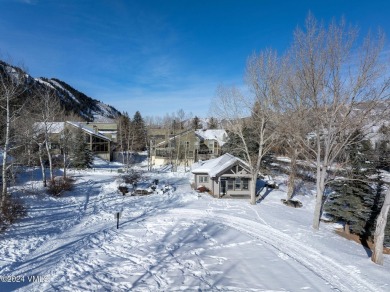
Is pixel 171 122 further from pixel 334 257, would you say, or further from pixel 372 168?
pixel 334 257

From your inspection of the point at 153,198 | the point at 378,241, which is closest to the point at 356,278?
the point at 378,241

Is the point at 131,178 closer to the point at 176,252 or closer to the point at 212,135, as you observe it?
the point at 176,252

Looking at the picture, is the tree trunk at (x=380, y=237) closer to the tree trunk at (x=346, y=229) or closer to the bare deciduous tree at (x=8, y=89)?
the tree trunk at (x=346, y=229)

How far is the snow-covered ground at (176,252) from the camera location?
8117 mm

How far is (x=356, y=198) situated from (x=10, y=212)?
21.8m

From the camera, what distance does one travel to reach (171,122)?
6412 cm

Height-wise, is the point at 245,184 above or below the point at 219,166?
below

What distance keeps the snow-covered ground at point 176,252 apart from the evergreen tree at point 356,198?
145 centimetres

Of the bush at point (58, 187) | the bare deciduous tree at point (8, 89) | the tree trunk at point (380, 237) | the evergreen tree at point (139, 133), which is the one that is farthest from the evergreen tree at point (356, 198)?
the evergreen tree at point (139, 133)

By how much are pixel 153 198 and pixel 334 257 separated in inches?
598

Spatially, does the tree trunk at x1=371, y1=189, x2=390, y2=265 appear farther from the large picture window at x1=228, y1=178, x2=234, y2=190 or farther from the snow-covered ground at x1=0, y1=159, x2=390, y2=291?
the large picture window at x1=228, y1=178, x2=234, y2=190

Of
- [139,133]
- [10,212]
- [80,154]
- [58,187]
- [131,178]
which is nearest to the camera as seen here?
[10,212]

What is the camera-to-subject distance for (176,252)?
34.9ft

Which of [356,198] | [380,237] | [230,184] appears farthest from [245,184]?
[380,237]
